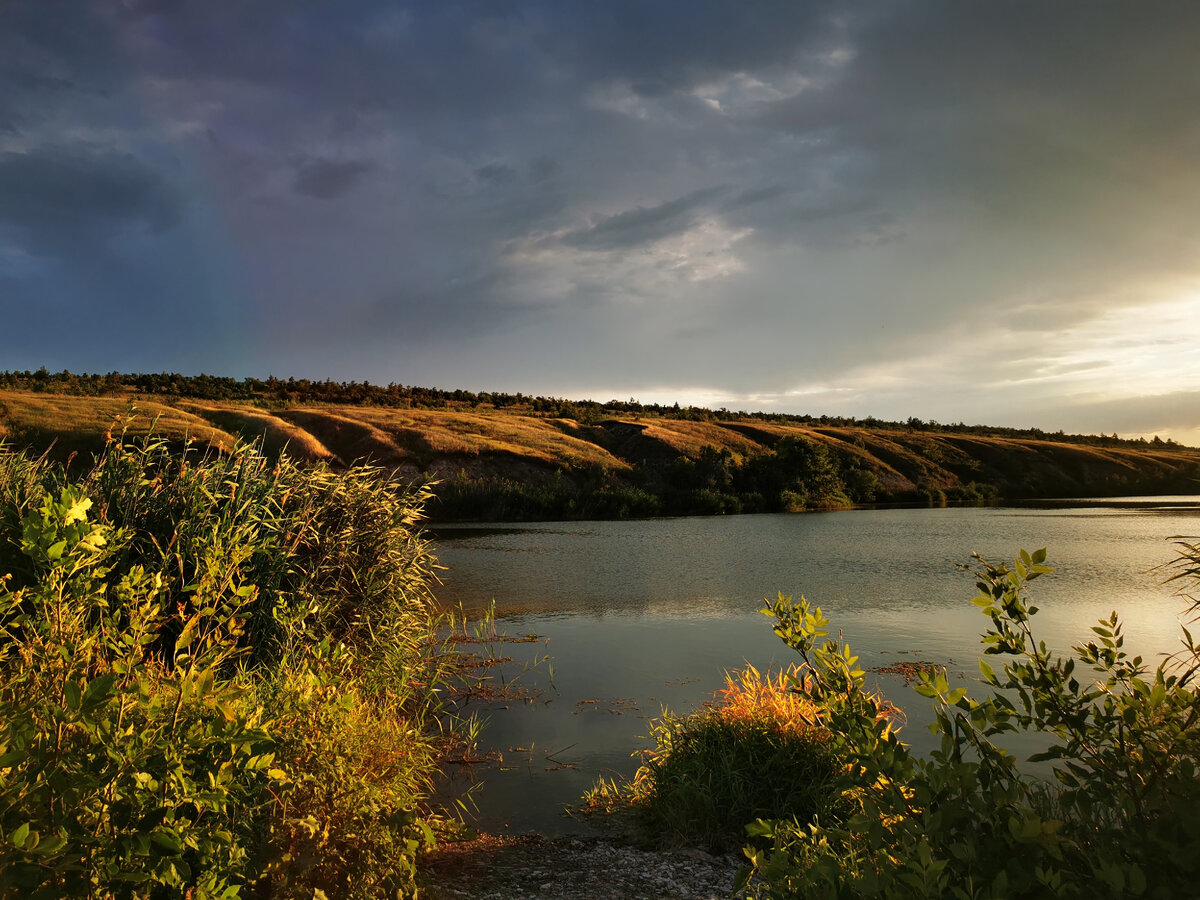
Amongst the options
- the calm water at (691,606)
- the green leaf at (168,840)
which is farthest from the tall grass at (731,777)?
the green leaf at (168,840)

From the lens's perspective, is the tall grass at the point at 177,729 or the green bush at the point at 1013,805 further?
the tall grass at the point at 177,729

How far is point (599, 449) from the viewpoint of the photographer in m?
53.2

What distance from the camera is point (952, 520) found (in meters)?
37.1

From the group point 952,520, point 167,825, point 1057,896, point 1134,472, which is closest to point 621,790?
point 167,825

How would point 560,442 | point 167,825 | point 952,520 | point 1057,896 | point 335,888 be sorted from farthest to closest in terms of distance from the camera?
point 560,442
point 952,520
point 335,888
point 167,825
point 1057,896

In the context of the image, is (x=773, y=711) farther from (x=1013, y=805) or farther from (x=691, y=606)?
(x=691, y=606)

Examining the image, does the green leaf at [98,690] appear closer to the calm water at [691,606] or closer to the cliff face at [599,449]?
the calm water at [691,606]

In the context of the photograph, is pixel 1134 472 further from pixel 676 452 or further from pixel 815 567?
pixel 815 567

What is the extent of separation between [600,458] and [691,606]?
3430cm

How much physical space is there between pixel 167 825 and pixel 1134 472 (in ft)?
288

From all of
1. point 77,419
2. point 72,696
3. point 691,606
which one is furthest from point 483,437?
point 72,696

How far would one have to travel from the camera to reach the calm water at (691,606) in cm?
777

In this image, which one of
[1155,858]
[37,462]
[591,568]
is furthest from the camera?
[591,568]

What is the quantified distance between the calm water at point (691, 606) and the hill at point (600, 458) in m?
8.94
